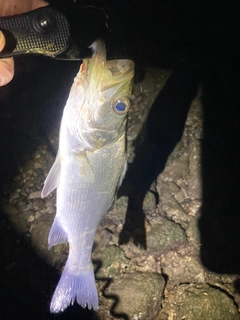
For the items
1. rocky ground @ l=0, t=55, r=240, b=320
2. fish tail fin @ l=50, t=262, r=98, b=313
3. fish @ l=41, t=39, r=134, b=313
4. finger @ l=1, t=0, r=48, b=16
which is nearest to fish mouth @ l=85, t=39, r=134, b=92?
fish @ l=41, t=39, r=134, b=313

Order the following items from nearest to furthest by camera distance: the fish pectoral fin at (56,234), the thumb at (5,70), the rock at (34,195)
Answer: the fish pectoral fin at (56,234)
the thumb at (5,70)
the rock at (34,195)

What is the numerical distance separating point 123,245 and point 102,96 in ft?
7.49

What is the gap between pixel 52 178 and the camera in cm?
226

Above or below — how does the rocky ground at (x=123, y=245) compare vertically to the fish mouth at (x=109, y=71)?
below

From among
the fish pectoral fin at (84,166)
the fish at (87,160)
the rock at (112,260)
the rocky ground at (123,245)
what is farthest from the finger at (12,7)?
the rock at (112,260)

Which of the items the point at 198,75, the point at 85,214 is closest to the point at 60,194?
the point at 85,214

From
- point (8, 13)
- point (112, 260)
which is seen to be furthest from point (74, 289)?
point (8, 13)

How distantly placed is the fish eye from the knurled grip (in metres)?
0.51

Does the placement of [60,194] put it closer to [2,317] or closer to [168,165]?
[2,317]

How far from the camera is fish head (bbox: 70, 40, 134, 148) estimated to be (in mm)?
1911

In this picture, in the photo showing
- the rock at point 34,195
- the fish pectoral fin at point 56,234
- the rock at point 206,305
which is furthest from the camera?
the rock at point 34,195

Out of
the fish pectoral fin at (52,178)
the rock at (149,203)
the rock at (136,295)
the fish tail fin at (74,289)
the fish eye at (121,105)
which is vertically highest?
the fish eye at (121,105)

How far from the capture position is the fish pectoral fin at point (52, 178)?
2.24 m

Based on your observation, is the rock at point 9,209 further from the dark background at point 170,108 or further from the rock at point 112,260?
the rock at point 112,260
